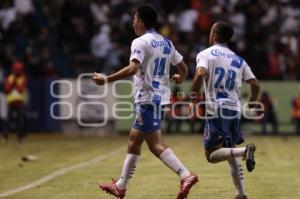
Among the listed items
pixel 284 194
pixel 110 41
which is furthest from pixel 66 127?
pixel 284 194

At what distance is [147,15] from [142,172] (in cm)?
503

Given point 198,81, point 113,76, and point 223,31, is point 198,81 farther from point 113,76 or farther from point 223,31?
point 113,76

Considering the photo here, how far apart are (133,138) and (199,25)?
1874 centimetres

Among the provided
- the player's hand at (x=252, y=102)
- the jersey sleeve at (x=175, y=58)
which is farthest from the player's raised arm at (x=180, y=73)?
the player's hand at (x=252, y=102)

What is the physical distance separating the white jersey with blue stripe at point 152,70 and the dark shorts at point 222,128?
2.10ft

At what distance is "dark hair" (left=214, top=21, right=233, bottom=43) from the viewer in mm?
10828

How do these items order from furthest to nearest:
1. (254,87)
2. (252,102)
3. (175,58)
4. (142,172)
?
(142,172) < (252,102) < (175,58) < (254,87)

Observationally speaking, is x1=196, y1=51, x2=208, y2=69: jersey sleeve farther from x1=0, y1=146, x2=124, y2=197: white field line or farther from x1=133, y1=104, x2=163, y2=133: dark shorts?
x1=0, y1=146, x2=124, y2=197: white field line

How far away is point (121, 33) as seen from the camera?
96.5ft

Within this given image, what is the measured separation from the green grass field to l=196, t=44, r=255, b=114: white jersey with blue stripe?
1.41 m

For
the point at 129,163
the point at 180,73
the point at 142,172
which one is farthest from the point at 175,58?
the point at 142,172

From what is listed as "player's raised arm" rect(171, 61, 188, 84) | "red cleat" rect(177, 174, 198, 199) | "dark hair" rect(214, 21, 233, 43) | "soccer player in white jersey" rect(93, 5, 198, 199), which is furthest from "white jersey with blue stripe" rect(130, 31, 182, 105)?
"red cleat" rect(177, 174, 198, 199)

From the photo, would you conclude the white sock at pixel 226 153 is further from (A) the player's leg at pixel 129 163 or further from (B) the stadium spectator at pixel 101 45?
(B) the stadium spectator at pixel 101 45

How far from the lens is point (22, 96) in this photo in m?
25.1
